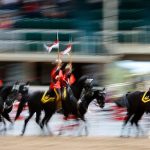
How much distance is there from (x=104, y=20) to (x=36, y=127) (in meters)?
8.30

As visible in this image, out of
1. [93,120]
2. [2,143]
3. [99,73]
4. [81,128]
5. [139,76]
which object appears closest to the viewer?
[2,143]

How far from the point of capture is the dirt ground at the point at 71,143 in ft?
40.3

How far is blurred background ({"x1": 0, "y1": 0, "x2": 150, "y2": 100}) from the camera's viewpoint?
2330cm

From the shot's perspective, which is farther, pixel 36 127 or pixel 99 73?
pixel 99 73

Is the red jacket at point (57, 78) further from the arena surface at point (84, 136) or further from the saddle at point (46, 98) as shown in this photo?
the arena surface at point (84, 136)

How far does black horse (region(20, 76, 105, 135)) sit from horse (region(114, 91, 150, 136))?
1.91ft

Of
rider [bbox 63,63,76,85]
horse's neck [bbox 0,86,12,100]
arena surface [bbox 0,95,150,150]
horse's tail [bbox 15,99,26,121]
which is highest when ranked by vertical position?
rider [bbox 63,63,76,85]

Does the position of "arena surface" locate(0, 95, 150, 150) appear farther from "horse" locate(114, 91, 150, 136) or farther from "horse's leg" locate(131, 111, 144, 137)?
"horse" locate(114, 91, 150, 136)

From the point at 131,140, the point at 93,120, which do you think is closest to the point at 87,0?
the point at 93,120

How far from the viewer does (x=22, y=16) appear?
24094 mm

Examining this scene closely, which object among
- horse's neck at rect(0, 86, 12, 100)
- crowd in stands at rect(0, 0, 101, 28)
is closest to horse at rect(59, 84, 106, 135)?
horse's neck at rect(0, 86, 12, 100)

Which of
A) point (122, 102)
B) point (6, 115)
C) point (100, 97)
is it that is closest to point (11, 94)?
point (6, 115)

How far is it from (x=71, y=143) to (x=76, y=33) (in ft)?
34.8

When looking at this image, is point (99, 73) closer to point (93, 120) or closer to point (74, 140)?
point (93, 120)
